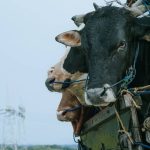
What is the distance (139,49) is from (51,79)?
133cm

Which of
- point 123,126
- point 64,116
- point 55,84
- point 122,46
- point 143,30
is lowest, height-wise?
point 64,116

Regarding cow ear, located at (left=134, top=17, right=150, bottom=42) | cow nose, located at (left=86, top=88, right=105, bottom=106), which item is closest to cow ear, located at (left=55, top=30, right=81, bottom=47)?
cow ear, located at (left=134, top=17, right=150, bottom=42)

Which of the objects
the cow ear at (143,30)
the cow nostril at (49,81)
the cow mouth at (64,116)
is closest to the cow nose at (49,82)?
the cow nostril at (49,81)

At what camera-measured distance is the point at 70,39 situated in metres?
6.94

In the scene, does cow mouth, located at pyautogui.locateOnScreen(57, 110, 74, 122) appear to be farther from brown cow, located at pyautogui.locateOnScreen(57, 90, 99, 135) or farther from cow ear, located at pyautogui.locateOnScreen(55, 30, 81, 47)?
cow ear, located at pyautogui.locateOnScreen(55, 30, 81, 47)

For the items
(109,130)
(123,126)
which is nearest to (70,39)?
(109,130)

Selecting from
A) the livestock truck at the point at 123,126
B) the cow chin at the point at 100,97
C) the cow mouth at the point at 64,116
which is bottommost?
the cow mouth at the point at 64,116

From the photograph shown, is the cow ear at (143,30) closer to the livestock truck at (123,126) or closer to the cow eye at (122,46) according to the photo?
the cow eye at (122,46)

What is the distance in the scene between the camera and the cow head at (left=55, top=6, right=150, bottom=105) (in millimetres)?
6023

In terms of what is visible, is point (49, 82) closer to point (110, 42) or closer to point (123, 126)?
point (110, 42)

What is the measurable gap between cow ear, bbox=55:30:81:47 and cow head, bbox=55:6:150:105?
0.29 meters

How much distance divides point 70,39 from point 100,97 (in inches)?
59.5

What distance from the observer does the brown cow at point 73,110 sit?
283 inches

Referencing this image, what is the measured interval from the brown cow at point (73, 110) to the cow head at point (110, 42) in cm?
105
